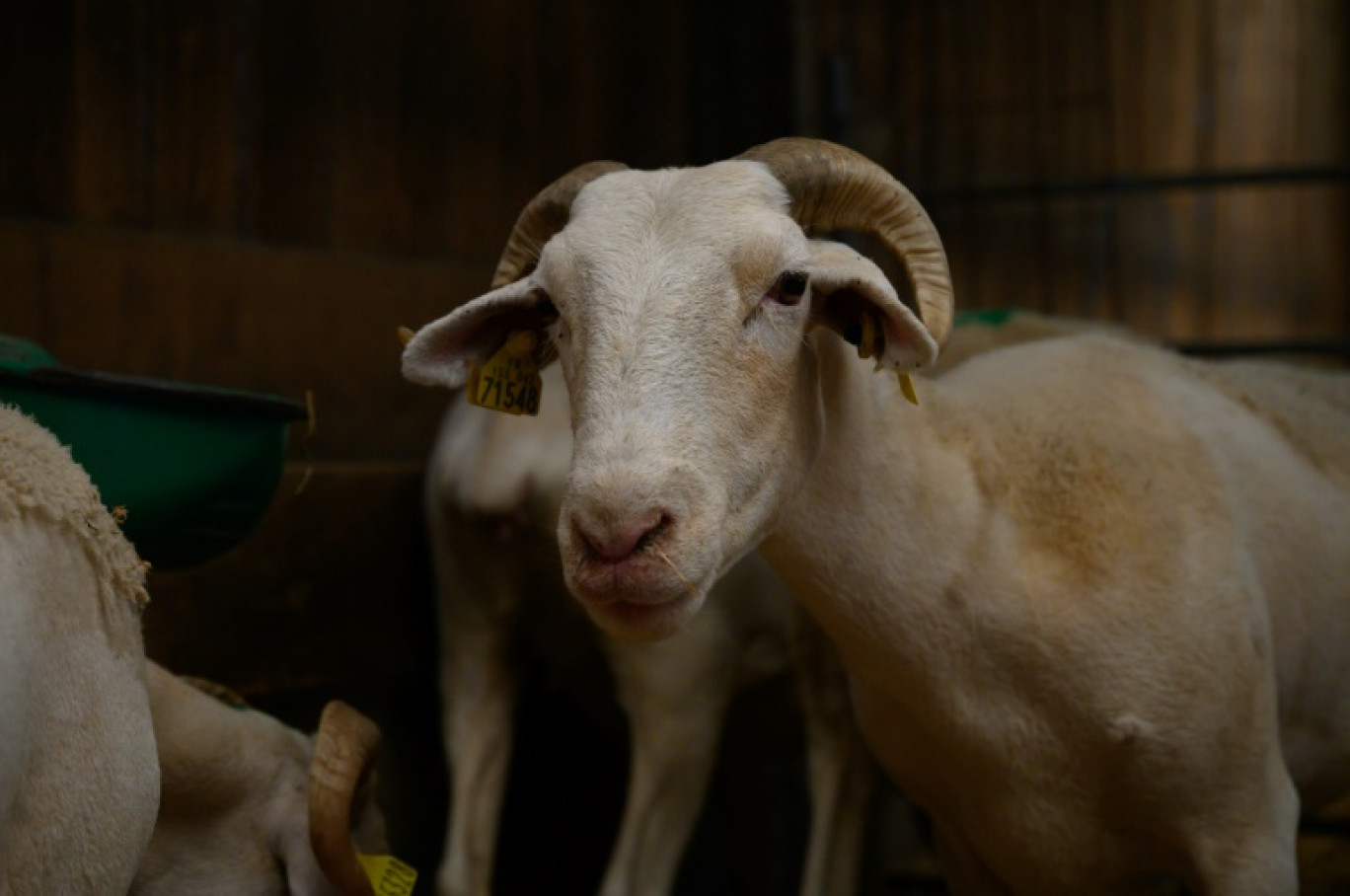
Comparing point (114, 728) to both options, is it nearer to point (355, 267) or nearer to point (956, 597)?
point (956, 597)

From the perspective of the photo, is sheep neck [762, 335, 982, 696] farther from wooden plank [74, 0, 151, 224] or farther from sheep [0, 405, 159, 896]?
wooden plank [74, 0, 151, 224]

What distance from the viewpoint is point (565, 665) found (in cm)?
414

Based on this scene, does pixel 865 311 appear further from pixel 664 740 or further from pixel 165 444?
pixel 664 740

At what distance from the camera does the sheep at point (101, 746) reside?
6.58 ft

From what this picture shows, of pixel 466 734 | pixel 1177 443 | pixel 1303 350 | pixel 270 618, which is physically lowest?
pixel 466 734

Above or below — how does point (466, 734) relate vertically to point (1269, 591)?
below

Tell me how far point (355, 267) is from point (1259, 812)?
3220mm

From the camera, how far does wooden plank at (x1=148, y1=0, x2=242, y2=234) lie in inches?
170

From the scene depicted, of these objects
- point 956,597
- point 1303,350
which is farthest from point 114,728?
point 1303,350

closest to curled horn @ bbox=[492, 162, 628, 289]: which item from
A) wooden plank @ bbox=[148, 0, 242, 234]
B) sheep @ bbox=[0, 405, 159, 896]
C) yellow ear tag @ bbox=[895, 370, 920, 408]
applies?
yellow ear tag @ bbox=[895, 370, 920, 408]

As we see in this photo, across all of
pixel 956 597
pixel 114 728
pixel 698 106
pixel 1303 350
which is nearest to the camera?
pixel 114 728

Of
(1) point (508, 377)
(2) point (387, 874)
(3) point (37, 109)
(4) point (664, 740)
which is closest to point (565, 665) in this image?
(4) point (664, 740)

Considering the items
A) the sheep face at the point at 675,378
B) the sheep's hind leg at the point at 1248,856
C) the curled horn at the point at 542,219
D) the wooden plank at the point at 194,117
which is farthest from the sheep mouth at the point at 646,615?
the wooden plank at the point at 194,117

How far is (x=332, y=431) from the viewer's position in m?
4.81
